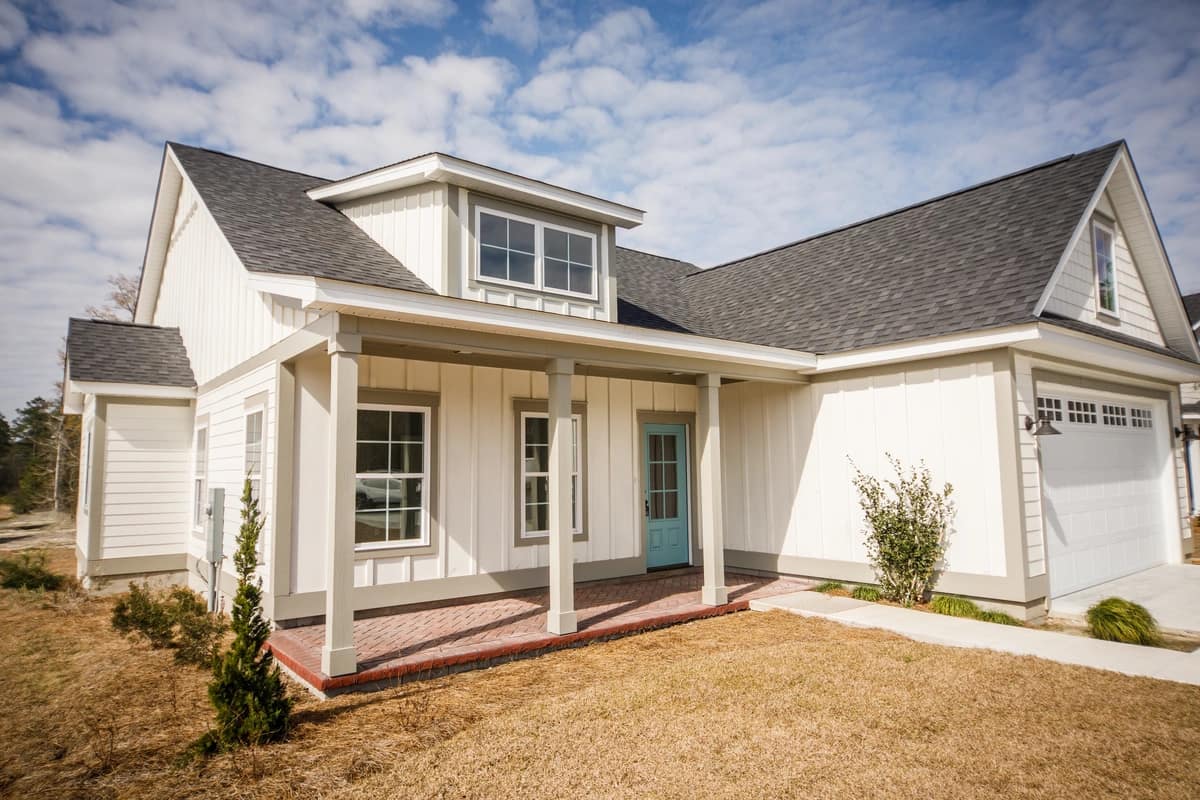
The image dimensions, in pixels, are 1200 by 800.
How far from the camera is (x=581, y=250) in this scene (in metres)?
9.41

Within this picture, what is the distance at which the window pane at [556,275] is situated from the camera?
355 inches

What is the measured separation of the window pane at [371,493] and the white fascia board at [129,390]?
5529 mm

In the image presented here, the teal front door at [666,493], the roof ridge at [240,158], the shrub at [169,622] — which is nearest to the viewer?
the shrub at [169,622]

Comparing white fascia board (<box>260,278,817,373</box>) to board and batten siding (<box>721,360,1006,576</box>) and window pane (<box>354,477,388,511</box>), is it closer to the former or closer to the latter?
board and batten siding (<box>721,360,1006,576</box>)

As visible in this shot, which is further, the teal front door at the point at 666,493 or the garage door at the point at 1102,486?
the teal front door at the point at 666,493

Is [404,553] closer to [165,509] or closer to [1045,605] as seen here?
[165,509]

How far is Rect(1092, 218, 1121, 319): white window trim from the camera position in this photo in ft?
32.7

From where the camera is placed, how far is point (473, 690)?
5574 millimetres

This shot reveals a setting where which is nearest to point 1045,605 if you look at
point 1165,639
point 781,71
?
point 1165,639

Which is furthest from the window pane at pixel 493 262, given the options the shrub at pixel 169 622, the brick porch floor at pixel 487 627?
the shrub at pixel 169 622

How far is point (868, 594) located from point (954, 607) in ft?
3.68

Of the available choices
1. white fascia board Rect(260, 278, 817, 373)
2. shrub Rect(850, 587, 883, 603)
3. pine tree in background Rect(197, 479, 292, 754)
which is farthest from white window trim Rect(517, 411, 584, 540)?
pine tree in background Rect(197, 479, 292, 754)

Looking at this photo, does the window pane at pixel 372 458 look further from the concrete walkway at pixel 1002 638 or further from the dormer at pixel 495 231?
the concrete walkway at pixel 1002 638

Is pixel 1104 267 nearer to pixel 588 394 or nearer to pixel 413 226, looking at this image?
pixel 588 394
